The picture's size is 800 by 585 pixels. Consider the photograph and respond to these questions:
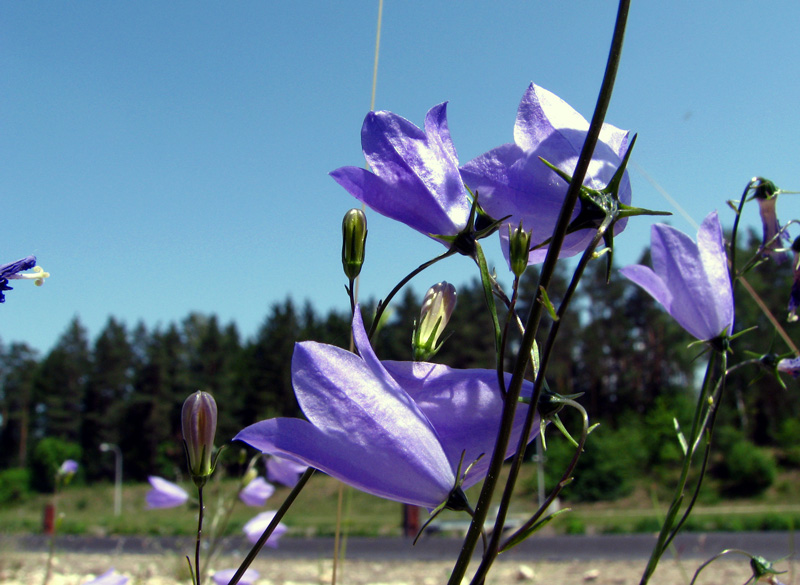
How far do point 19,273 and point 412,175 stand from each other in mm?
286

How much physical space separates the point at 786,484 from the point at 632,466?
4.56 meters

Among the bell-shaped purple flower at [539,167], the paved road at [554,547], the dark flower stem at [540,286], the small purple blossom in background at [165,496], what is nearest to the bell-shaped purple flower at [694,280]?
the bell-shaped purple flower at [539,167]

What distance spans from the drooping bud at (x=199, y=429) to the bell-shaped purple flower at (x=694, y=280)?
0.32 m

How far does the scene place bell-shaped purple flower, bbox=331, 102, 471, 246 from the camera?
0.37 m

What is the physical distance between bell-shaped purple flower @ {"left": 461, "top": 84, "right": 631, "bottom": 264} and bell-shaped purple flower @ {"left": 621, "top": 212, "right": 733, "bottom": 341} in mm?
131

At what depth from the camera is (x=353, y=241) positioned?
419 mm

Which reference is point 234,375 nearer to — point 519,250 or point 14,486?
point 14,486

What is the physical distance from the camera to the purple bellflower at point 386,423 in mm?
291

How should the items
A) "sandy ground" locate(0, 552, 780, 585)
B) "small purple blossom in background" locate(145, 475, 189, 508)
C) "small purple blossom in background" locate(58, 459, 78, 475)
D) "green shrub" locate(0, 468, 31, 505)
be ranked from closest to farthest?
"small purple blossom in background" locate(145, 475, 189, 508) → "small purple blossom in background" locate(58, 459, 78, 475) → "sandy ground" locate(0, 552, 780, 585) → "green shrub" locate(0, 468, 31, 505)

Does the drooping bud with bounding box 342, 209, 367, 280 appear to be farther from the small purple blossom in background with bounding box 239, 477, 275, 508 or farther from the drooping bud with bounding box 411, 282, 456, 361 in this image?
the small purple blossom in background with bounding box 239, 477, 275, 508

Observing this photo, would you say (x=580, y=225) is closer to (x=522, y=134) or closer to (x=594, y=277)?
(x=522, y=134)

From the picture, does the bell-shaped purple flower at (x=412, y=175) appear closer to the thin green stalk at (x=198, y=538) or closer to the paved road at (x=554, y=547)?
the thin green stalk at (x=198, y=538)

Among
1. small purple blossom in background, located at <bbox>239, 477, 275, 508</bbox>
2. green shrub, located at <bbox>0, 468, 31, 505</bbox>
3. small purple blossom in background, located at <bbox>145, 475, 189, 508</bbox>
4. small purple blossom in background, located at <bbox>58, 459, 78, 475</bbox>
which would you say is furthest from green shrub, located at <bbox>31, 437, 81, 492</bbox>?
small purple blossom in background, located at <bbox>145, 475, 189, 508</bbox>

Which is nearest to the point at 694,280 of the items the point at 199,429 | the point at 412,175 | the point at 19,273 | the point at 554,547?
the point at 412,175
